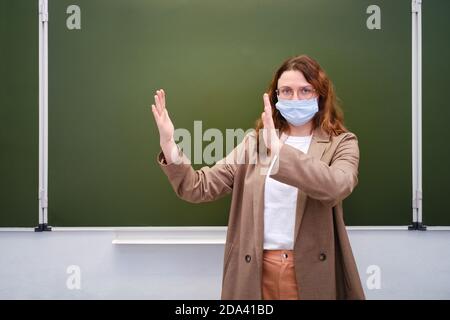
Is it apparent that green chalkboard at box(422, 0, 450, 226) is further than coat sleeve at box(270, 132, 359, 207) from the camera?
Yes

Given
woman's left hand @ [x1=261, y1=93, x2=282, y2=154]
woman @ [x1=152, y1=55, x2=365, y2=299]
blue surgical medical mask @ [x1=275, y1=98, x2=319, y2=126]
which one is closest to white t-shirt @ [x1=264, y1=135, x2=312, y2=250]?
woman @ [x1=152, y1=55, x2=365, y2=299]

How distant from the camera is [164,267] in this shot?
2002 millimetres

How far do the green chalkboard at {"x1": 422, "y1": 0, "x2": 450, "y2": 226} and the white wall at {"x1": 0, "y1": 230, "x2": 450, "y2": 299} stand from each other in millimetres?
284

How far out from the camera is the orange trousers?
1.29 meters

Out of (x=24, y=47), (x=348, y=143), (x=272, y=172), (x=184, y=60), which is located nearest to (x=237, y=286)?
(x=272, y=172)

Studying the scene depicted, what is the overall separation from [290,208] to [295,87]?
1.60 ft

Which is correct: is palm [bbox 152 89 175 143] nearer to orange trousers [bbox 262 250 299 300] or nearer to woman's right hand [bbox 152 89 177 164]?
woman's right hand [bbox 152 89 177 164]

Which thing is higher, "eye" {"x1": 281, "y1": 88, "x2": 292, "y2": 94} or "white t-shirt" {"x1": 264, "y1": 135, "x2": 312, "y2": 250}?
"eye" {"x1": 281, "y1": 88, "x2": 292, "y2": 94}

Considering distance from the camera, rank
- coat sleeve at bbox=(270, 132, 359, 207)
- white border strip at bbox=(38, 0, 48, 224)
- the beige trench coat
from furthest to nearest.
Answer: white border strip at bbox=(38, 0, 48, 224) < the beige trench coat < coat sleeve at bbox=(270, 132, 359, 207)

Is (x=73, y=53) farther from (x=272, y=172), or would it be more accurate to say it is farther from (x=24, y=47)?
(x=272, y=172)

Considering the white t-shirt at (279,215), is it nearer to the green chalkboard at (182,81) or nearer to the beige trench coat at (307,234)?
the beige trench coat at (307,234)

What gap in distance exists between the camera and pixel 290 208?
1.31 meters

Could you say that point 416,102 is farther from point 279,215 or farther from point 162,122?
point 162,122

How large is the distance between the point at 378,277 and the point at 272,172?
129cm
